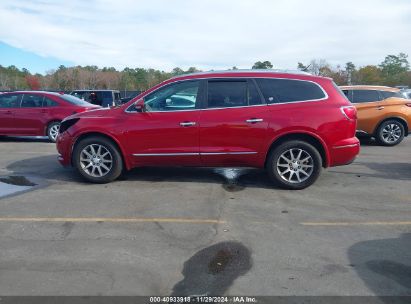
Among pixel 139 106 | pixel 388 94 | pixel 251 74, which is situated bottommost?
pixel 139 106

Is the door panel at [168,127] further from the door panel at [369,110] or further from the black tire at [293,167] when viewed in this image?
the door panel at [369,110]

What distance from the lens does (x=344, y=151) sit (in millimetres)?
6293

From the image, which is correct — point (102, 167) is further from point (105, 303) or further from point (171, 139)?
point (105, 303)

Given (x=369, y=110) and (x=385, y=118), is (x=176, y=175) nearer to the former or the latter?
(x=369, y=110)

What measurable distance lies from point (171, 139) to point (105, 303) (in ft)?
11.6

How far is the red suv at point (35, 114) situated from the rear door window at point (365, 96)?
8.01 meters

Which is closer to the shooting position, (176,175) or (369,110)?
(176,175)

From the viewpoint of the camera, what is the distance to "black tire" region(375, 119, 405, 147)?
11258 millimetres

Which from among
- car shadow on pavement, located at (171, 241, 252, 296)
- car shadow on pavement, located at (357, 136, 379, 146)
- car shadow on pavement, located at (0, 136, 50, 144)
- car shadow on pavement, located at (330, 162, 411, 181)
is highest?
car shadow on pavement, located at (0, 136, 50, 144)

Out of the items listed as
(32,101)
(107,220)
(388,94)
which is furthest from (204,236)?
(32,101)

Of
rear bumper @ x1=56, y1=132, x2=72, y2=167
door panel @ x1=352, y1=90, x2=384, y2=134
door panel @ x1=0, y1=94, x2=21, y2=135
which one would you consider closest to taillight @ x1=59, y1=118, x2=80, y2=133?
rear bumper @ x1=56, y1=132, x2=72, y2=167

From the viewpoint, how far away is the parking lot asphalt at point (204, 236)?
3.44 meters

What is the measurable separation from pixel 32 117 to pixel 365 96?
9718 millimetres

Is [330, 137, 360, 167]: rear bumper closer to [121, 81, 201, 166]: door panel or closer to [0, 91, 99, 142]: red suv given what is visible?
[121, 81, 201, 166]: door panel
